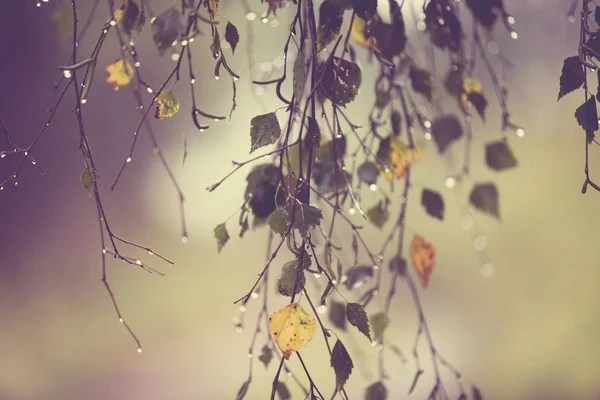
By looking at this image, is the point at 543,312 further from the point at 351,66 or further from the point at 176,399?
the point at 351,66

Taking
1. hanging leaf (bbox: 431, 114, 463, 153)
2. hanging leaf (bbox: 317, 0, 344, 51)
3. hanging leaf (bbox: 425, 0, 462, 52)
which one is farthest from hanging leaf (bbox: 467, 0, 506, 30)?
hanging leaf (bbox: 317, 0, 344, 51)

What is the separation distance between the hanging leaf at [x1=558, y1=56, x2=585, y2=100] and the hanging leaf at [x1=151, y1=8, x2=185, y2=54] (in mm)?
319

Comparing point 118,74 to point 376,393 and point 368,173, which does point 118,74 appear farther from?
→ point 376,393

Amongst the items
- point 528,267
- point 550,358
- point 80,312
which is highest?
point 80,312

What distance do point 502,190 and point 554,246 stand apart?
228 mm

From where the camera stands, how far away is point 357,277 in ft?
2.39

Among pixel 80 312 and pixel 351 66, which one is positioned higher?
pixel 80 312

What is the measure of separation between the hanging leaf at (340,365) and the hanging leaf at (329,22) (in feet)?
0.96

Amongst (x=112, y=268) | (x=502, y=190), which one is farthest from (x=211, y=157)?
(x=502, y=190)

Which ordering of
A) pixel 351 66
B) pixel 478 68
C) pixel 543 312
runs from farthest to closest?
pixel 543 312, pixel 478 68, pixel 351 66

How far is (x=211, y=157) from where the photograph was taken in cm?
163

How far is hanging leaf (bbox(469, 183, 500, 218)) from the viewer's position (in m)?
0.78

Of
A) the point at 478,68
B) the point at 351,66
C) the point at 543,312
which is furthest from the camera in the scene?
the point at 543,312

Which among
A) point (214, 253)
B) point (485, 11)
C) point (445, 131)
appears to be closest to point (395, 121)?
point (445, 131)
